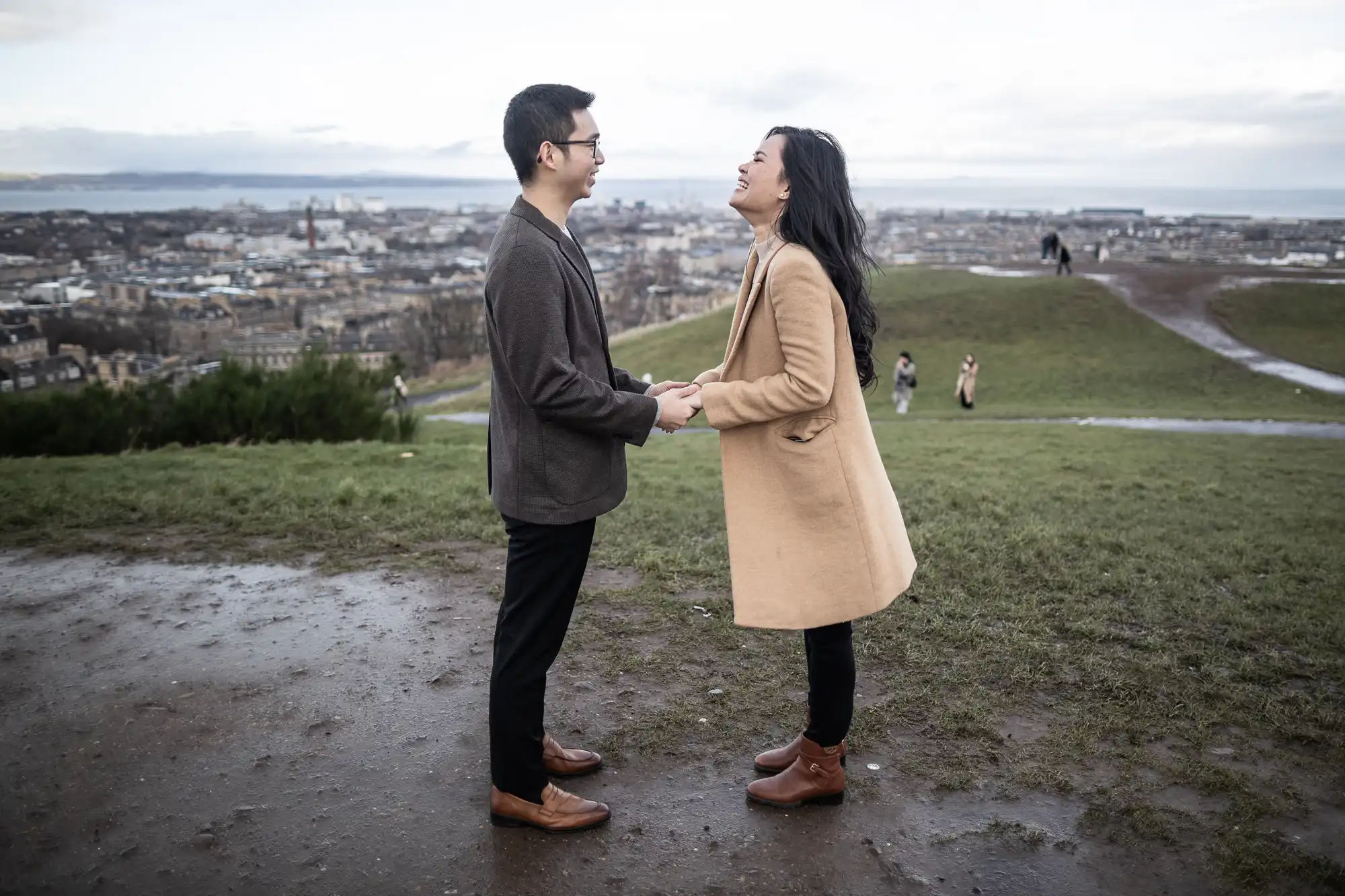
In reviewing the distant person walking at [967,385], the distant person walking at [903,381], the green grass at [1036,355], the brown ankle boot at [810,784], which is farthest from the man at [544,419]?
the distant person walking at [967,385]

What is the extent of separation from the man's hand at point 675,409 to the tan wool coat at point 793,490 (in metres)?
0.10

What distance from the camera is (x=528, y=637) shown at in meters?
3.19

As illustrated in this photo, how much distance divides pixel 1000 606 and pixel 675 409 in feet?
9.87

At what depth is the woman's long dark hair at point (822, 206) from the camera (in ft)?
10.1

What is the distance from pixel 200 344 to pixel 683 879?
70.7 m

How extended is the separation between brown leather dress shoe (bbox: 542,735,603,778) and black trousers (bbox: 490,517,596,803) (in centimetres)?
33

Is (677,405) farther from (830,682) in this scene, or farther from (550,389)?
(830,682)

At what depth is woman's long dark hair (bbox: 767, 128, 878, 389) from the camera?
3076 mm

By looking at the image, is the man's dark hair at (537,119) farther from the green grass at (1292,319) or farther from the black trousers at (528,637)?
the green grass at (1292,319)

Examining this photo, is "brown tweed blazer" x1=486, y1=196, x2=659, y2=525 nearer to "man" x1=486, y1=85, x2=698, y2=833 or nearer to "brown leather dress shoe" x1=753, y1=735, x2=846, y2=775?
"man" x1=486, y1=85, x2=698, y2=833

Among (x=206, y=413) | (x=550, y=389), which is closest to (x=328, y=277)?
(x=206, y=413)

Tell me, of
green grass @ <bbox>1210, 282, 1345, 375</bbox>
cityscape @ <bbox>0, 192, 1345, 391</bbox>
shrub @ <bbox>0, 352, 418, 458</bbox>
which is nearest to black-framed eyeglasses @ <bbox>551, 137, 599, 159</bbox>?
shrub @ <bbox>0, 352, 418, 458</bbox>

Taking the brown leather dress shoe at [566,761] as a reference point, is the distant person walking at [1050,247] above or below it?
above

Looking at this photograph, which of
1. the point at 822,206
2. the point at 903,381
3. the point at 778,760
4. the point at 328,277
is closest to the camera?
the point at 822,206
